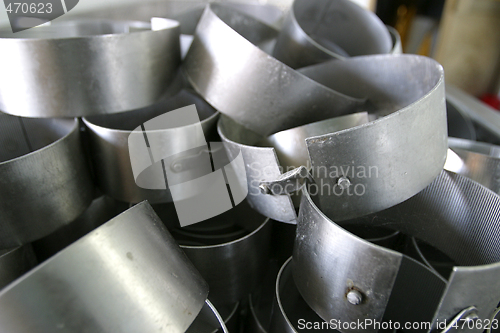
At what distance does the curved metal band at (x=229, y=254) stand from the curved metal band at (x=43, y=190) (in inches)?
7.9

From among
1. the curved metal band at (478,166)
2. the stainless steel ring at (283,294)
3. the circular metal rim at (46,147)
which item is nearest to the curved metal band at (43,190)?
the circular metal rim at (46,147)

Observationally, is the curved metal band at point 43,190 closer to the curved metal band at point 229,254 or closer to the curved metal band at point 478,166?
the curved metal band at point 229,254

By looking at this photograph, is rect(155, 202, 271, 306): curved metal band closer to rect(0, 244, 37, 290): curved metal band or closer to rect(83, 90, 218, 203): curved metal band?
rect(83, 90, 218, 203): curved metal band

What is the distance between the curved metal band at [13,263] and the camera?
0.56 metres

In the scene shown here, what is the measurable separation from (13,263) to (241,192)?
0.42m

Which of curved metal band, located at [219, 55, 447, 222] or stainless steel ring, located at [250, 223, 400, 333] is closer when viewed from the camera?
curved metal band, located at [219, 55, 447, 222]

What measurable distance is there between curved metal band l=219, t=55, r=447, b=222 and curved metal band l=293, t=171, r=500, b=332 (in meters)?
0.06

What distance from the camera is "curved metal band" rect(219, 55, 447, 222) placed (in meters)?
0.46

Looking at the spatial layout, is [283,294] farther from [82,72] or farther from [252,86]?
[82,72]

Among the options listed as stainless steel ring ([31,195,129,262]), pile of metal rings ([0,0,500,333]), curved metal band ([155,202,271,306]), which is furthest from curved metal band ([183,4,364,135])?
stainless steel ring ([31,195,129,262])

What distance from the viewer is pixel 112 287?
0.39 m

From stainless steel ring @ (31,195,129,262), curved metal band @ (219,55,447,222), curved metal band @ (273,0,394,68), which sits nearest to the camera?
curved metal band @ (219,55,447,222)

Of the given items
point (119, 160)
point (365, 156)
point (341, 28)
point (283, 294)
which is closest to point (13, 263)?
point (119, 160)

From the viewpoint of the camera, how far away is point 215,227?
85cm
